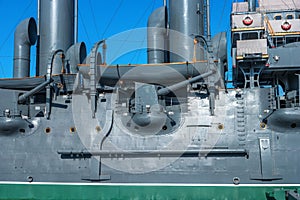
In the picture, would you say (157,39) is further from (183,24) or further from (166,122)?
(166,122)

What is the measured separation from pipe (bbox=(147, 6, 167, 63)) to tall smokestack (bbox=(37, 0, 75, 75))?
532 cm

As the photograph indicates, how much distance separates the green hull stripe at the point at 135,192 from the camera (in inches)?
439

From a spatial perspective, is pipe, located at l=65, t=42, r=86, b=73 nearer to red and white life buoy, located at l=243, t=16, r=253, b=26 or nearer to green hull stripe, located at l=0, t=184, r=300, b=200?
green hull stripe, located at l=0, t=184, r=300, b=200

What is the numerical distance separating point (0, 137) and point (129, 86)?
5.40m

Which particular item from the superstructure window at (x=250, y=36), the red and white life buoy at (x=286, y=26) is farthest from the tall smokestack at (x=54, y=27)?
the red and white life buoy at (x=286, y=26)

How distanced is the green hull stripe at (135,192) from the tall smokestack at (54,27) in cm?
784

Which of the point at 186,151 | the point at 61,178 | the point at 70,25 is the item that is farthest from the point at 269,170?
the point at 70,25

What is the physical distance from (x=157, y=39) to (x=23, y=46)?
24.0ft

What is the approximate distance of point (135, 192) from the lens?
11742mm

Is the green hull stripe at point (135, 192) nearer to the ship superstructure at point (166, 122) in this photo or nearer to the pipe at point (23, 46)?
the ship superstructure at point (166, 122)

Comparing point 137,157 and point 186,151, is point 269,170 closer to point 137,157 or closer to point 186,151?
point 186,151

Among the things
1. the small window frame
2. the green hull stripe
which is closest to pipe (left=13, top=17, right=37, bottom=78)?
the green hull stripe

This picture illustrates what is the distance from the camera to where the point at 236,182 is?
1134 cm

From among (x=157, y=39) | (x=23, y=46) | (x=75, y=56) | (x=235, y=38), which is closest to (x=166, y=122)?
(x=157, y=39)
